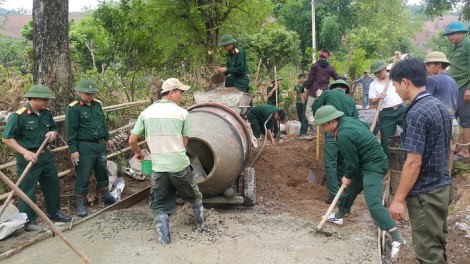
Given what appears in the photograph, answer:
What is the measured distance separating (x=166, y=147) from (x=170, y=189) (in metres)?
0.57

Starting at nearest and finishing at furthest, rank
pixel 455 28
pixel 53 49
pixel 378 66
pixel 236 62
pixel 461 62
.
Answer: pixel 455 28
pixel 53 49
pixel 461 62
pixel 378 66
pixel 236 62

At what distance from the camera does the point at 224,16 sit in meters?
12.4

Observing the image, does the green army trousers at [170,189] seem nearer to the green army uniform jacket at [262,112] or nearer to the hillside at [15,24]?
the green army uniform jacket at [262,112]

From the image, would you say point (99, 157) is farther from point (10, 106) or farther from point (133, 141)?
point (10, 106)

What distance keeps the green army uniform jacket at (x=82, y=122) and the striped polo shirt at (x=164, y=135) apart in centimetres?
143

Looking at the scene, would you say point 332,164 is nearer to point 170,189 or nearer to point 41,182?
point 170,189

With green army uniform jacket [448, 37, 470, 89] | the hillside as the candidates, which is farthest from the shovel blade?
the hillside

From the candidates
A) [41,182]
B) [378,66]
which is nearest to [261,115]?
[378,66]

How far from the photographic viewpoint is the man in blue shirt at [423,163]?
2773 mm

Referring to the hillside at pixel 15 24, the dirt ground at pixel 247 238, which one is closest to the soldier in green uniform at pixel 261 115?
the dirt ground at pixel 247 238

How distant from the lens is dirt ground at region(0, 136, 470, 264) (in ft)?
13.0

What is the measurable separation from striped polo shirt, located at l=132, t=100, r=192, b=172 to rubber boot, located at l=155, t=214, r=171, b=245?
0.55 meters

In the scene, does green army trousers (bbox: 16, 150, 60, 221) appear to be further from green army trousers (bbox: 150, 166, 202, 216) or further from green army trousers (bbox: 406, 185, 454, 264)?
green army trousers (bbox: 406, 185, 454, 264)

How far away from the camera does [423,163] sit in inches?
113
